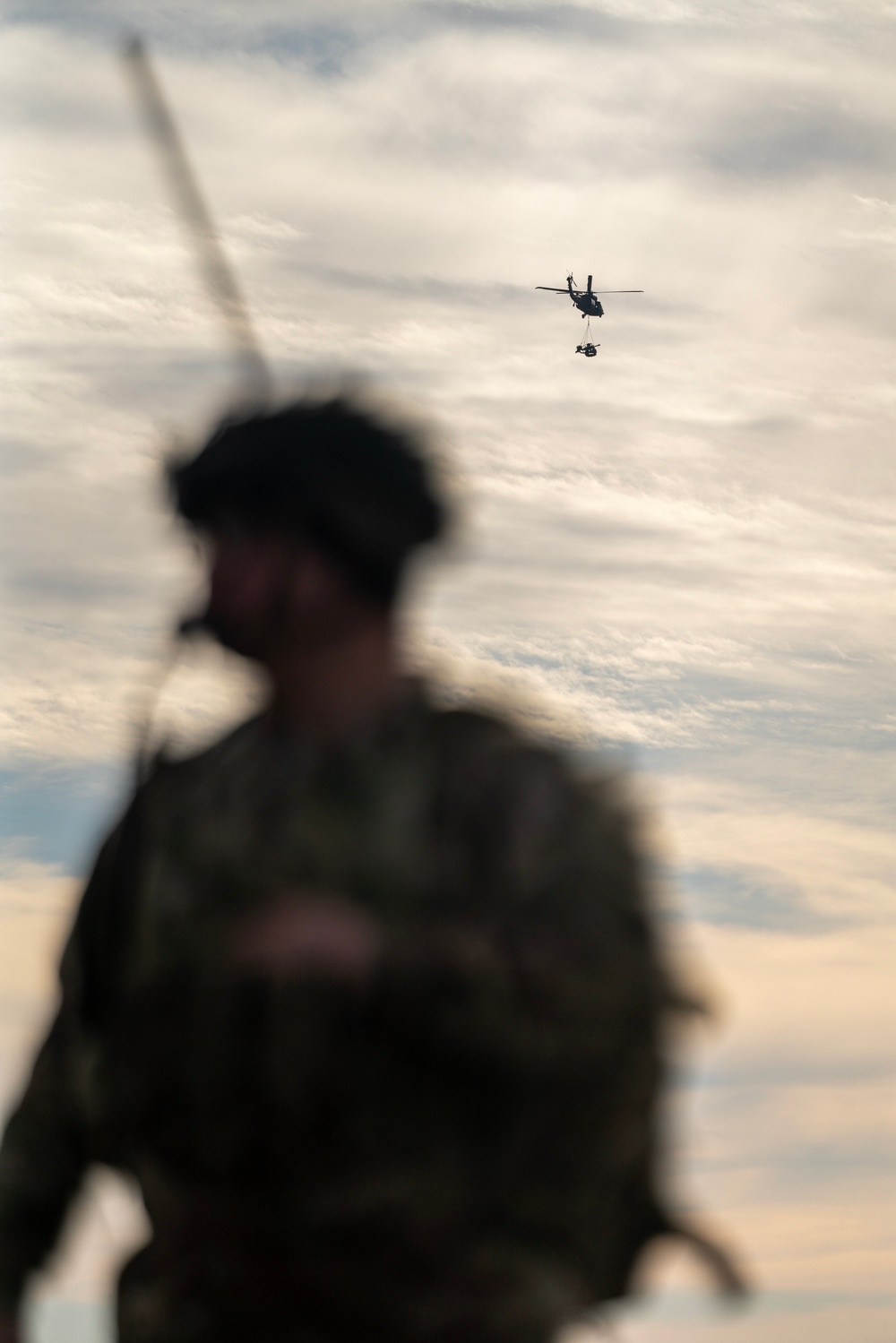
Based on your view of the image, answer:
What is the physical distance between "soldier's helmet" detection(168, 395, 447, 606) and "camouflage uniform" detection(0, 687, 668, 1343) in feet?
1.12

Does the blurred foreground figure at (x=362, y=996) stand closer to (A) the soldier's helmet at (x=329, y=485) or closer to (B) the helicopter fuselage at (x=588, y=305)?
(A) the soldier's helmet at (x=329, y=485)

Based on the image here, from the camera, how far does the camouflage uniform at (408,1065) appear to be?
2816 mm

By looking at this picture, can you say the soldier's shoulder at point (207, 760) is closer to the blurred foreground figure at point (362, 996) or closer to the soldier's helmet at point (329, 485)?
the blurred foreground figure at point (362, 996)

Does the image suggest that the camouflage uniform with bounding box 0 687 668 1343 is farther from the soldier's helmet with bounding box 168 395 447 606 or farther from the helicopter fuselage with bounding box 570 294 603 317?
the helicopter fuselage with bounding box 570 294 603 317

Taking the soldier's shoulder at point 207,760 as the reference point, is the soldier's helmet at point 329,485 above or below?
above

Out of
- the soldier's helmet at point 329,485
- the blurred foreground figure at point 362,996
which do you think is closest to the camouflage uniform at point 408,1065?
the blurred foreground figure at point 362,996

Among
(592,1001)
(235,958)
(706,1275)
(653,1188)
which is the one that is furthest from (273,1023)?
(706,1275)

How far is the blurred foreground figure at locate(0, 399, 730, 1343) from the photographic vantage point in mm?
2818

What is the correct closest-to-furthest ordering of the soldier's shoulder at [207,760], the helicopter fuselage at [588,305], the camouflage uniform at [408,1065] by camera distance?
the camouflage uniform at [408,1065]
the soldier's shoulder at [207,760]
the helicopter fuselage at [588,305]

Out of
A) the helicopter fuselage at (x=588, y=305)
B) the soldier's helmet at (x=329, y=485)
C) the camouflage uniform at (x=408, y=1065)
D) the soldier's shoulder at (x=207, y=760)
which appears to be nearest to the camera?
the camouflage uniform at (x=408, y=1065)

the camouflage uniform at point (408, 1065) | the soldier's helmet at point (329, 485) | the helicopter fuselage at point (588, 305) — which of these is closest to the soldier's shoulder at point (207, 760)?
the camouflage uniform at point (408, 1065)

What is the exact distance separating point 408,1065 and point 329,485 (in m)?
1.16

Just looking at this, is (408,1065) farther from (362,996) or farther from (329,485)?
(329,485)

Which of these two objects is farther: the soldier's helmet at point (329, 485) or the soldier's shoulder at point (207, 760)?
the soldier's shoulder at point (207, 760)
